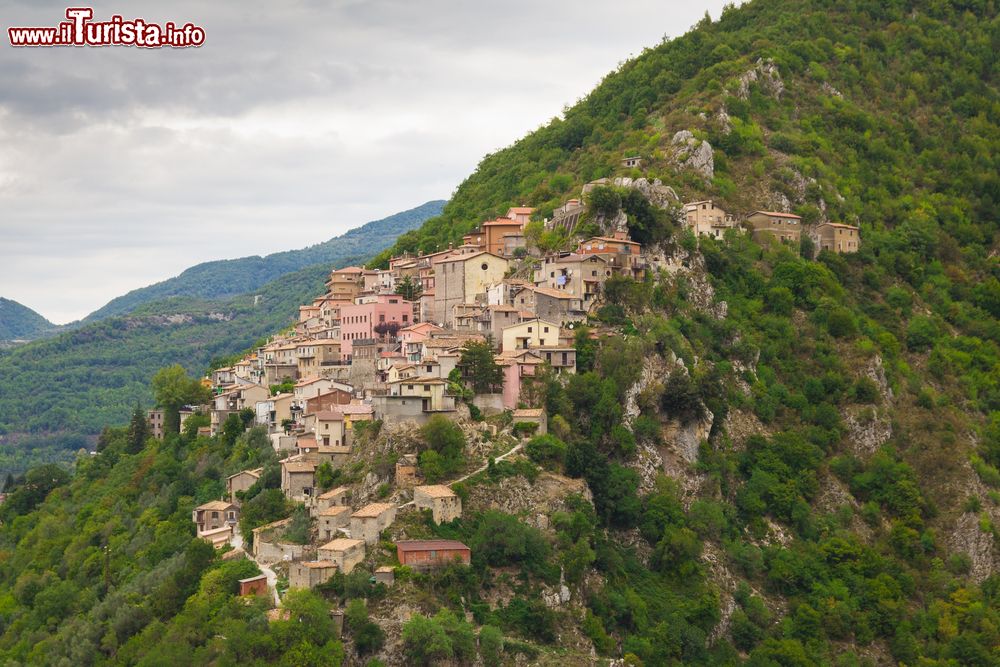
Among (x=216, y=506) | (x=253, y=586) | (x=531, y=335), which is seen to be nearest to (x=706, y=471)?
(x=531, y=335)

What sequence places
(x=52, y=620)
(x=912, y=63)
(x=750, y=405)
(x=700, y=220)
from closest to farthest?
1. (x=52, y=620)
2. (x=750, y=405)
3. (x=700, y=220)
4. (x=912, y=63)

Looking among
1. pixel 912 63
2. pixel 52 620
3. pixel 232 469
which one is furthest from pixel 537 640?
pixel 912 63

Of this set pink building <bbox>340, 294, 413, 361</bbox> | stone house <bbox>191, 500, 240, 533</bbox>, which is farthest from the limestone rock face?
stone house <bbox>191, 500, 240, 533</bbox>

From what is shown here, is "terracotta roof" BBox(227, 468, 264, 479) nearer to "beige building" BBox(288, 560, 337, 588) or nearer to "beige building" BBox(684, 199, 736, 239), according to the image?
"beige building" BBox(288, 560, 337, 588)

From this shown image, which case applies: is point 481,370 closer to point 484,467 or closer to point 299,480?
point 484,467

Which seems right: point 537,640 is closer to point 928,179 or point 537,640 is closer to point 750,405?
point 750,405
